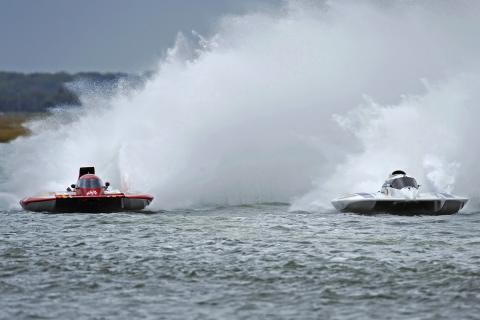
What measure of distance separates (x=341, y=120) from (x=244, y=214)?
345 inches

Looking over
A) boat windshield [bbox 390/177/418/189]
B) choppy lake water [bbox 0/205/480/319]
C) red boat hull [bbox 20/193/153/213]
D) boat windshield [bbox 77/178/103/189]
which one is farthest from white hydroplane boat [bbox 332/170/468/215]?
boat windshield [bbox 77/178/103/189]

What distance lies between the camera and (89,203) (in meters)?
30.0

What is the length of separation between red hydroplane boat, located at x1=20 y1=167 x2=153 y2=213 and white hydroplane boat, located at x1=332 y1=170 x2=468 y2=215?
618 cm

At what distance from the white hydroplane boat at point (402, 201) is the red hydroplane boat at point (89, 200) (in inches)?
244

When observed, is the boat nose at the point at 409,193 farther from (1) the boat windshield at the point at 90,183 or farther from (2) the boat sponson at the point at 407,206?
(1) the boat windshield at the point at 90,183

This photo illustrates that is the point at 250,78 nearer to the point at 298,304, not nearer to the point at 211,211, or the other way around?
the point at 211,211

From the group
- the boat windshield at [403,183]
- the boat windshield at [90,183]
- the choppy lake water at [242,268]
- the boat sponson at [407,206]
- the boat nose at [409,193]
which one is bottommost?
the choppy lake water at [242,268]

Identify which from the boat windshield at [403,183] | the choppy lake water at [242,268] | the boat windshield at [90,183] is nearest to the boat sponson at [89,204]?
the boat windshield at [90,183]

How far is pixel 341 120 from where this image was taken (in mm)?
36875

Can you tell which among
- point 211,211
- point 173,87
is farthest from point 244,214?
point 173,87

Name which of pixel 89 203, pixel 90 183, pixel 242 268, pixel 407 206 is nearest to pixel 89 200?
pixel 89 203

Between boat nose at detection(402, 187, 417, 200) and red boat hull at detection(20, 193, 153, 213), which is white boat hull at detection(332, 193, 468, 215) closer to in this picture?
boat nose at detection(402, 187, 417, 200)

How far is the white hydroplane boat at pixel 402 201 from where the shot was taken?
93.3 ft

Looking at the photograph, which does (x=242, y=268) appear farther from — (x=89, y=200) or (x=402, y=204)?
(x=89, y=200)
